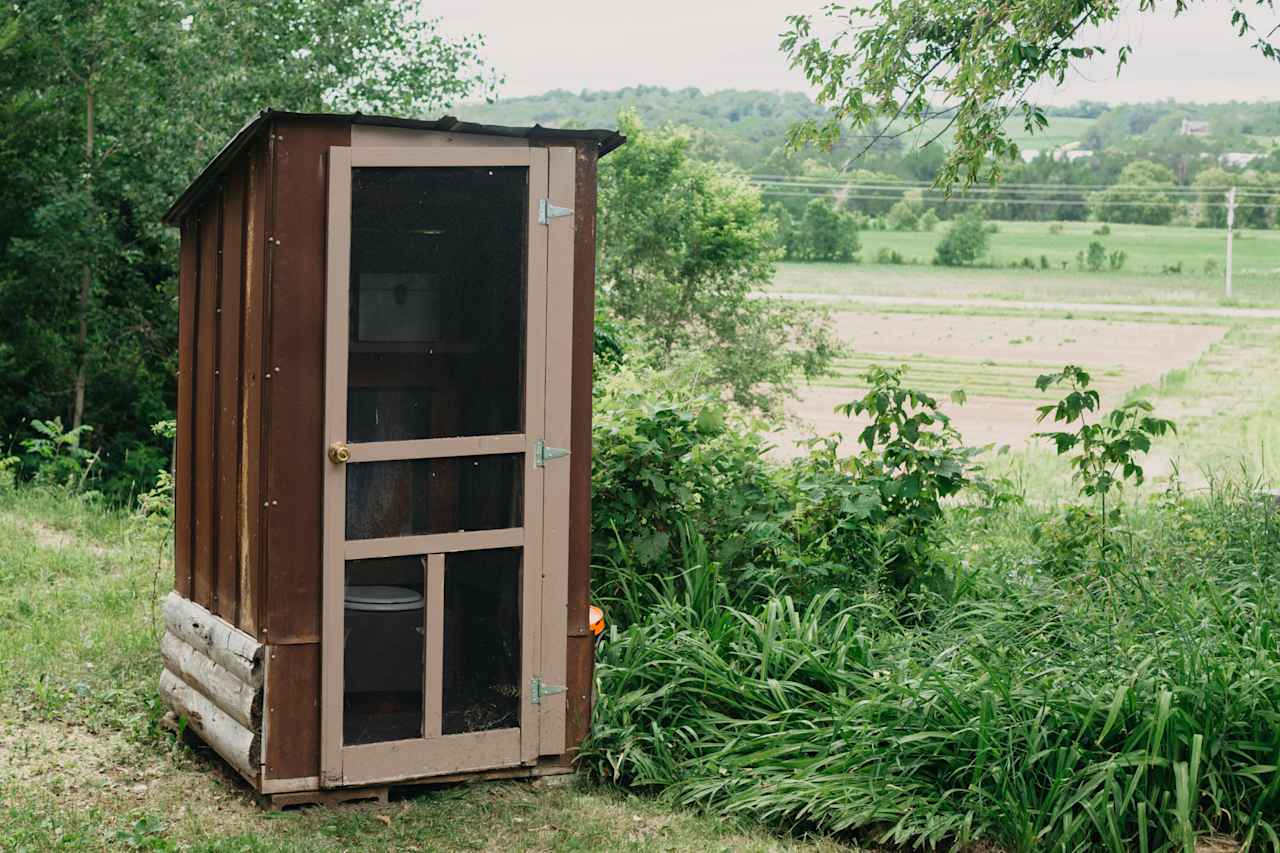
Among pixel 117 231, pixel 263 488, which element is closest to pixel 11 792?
pixel 263 488

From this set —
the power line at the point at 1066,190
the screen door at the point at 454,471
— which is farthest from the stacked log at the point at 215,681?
the power line at the point at 1066,190

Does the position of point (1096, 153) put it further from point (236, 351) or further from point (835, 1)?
point (236, 351)

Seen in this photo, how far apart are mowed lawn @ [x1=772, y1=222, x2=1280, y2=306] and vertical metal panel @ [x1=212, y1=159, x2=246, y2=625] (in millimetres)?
52019

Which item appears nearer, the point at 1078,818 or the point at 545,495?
the point at 1078,818

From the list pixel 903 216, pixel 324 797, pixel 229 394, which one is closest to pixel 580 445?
pixel 229 394

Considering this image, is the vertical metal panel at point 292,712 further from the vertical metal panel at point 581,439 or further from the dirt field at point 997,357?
the dirt field at point 997,357

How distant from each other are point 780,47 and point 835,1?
469 mm

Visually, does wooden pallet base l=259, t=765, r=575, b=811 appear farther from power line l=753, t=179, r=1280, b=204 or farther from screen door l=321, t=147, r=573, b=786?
power line l=753, t=179, r=1280, b=204

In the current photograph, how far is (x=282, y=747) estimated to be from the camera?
4.32 meters

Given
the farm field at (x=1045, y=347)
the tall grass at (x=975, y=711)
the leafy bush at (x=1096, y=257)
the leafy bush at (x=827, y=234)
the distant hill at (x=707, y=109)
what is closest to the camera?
the tall grass at (x=975, y=711)

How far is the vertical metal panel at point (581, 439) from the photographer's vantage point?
4570 millimetres

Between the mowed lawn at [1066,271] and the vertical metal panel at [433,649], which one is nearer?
the vertical metal panel at [433,649]

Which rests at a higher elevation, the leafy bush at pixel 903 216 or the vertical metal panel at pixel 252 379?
the leafy bush at pixel 903 216

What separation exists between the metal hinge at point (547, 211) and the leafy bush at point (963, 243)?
63557 millimetres
